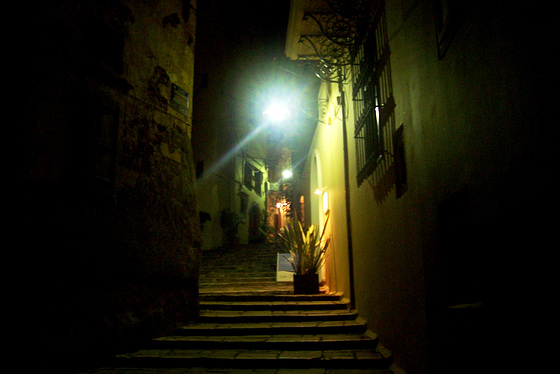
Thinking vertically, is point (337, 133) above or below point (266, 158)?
below

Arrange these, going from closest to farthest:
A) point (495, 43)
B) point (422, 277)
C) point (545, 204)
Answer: point (545, 204) < point (495, 43) < point (422, 277)

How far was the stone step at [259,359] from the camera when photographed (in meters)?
3.94

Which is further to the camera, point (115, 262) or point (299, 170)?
point (299, 170)

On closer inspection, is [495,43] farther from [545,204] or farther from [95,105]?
[95,105]

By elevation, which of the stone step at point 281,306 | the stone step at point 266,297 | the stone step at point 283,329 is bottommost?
the stone step at point 283,329

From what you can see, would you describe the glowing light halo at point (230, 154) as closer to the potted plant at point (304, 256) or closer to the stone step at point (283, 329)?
the potted plant at point (304, 256)

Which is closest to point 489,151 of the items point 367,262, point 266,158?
point 367,262

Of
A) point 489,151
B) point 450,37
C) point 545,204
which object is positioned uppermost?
point 450,37

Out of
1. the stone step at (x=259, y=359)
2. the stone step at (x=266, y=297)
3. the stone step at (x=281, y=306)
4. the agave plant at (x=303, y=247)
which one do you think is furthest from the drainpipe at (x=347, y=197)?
the stone step at (x=259, y=359)

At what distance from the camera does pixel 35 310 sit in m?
3.68

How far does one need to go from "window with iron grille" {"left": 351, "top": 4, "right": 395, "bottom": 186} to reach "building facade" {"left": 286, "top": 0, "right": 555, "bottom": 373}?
0.02 metres

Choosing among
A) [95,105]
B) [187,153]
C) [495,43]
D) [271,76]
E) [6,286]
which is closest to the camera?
[495,43]

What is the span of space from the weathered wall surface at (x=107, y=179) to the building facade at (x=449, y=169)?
2712mm

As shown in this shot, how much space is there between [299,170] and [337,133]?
26.1 ft
